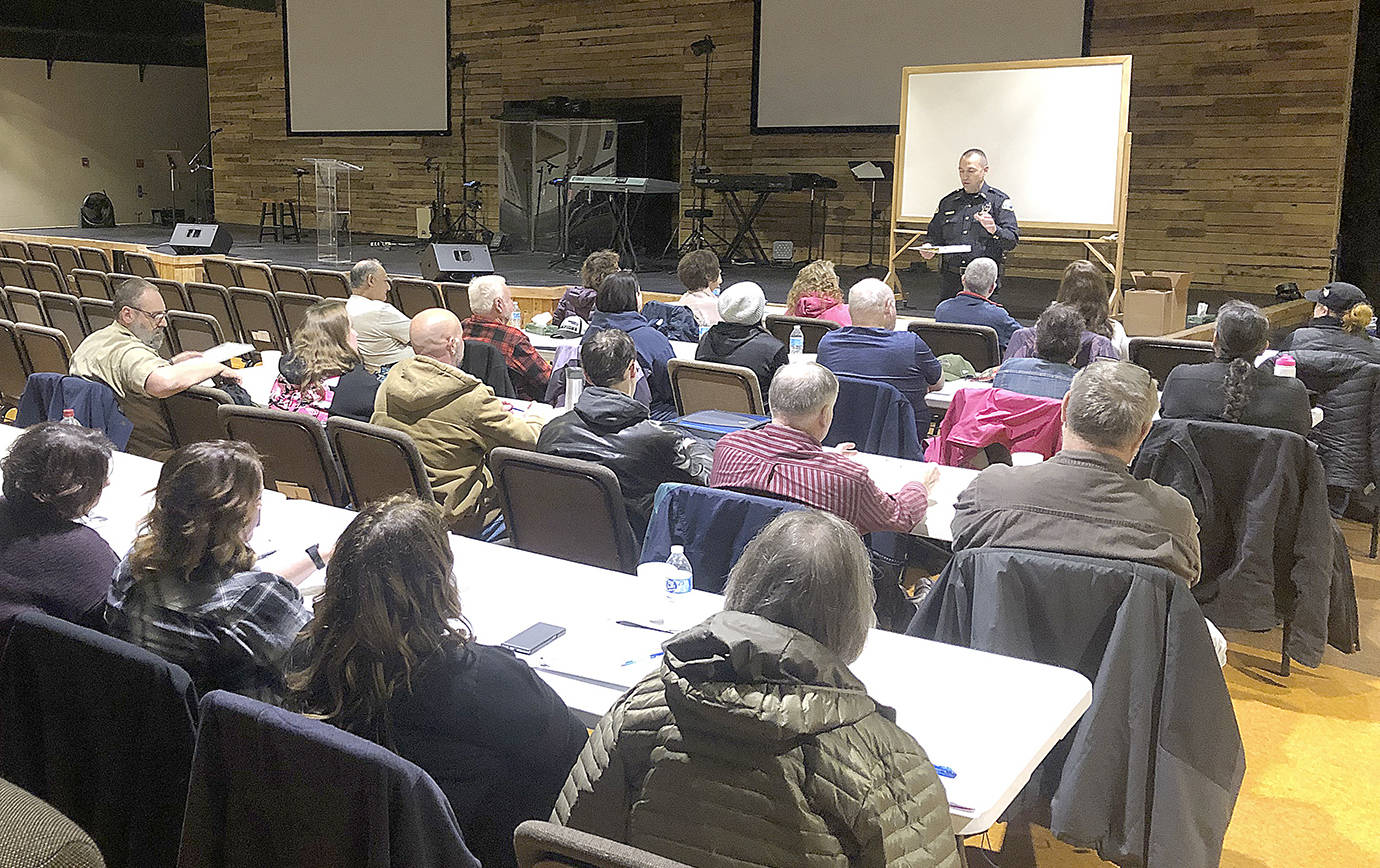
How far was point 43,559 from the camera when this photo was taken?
230 cm

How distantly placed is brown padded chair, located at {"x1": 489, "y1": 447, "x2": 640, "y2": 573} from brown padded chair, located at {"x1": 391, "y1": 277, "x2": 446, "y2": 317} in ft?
16.1

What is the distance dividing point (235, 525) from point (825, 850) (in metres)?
1.27

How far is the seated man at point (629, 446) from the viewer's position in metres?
3.48

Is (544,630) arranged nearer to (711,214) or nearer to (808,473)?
(808,473)

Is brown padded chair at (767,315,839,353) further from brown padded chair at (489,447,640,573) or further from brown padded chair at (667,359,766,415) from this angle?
brown padded chair at (489,447,640,573)

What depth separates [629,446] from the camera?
3.47 metres

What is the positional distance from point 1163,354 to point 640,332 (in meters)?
2.41

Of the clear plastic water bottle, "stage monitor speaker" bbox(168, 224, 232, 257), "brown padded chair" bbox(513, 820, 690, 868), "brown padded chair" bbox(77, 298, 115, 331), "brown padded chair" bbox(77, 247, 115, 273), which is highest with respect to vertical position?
"stage monitor speaker" bbox(168, 224, 232, 257)

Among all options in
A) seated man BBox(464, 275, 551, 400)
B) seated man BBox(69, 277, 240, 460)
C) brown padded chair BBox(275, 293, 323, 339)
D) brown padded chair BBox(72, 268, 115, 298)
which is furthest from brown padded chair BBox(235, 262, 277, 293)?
seated man BBox(69, 277, 240, 460)

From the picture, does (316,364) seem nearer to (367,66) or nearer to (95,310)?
(95,310)

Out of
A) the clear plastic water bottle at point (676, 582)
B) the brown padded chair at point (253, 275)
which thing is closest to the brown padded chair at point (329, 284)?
the brown padded chair at point (253, 275)

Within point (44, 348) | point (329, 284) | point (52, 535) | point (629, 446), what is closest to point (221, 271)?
point (329, 284)

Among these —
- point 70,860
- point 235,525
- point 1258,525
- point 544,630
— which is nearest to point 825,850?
point 70,860

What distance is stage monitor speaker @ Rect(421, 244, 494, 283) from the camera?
10242 mm
